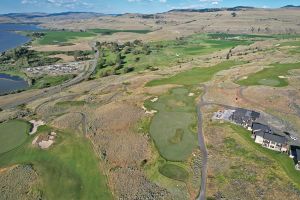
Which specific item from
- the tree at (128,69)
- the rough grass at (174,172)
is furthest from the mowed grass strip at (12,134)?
the tree at (128,69)

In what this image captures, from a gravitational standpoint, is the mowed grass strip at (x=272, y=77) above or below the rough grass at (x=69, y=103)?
above

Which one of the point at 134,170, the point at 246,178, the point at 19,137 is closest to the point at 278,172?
the point at 246,178

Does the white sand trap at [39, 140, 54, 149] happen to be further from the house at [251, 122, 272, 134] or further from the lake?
the lake

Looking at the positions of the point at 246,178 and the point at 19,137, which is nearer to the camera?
the point at 246,178

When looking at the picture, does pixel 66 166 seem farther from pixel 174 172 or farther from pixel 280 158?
pixel 280 158

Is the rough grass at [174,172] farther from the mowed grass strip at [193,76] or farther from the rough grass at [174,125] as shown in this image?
the mowed grass strip at [193,76]

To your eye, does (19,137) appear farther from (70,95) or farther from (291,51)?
(291,51)
